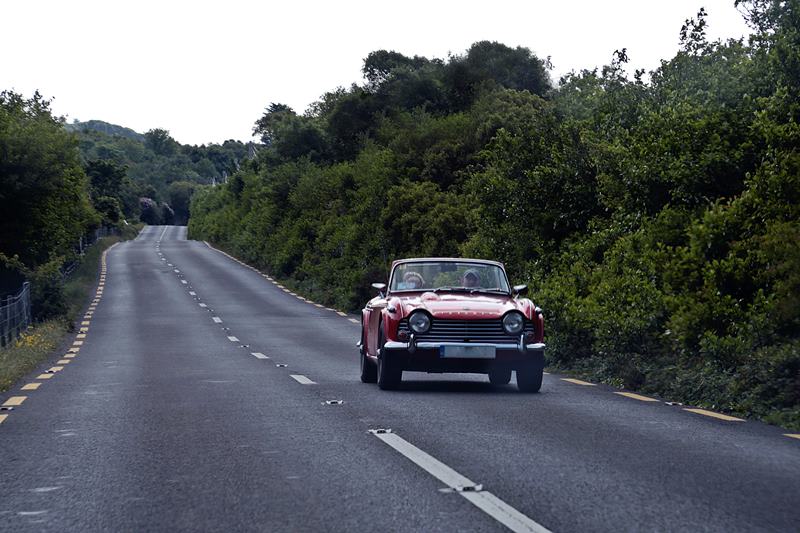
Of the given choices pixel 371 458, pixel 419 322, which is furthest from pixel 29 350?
pixel 371 458

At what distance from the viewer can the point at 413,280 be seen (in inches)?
588

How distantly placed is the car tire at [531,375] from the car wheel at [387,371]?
1437mm

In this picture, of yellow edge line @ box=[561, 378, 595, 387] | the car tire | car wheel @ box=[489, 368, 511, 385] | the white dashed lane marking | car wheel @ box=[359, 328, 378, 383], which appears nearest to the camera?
the car tire

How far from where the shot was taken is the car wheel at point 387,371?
45.1 feet

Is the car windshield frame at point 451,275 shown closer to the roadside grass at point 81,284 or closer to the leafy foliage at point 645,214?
Result: the leafy foliage at point 645,214

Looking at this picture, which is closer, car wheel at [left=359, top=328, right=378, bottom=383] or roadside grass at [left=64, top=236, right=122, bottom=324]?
car wheel at [left=359, top=328, right=378, bottom=383]

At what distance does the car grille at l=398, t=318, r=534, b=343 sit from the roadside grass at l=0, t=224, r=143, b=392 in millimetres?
5872

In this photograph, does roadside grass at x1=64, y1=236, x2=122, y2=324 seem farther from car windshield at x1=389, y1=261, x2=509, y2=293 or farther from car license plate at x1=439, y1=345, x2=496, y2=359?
car license plate at x1=439, y1=345, x2=496, y2=359

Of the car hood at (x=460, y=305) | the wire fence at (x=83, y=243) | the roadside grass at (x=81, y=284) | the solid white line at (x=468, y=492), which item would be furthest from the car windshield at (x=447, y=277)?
the wire fence at (x=83, y=243)

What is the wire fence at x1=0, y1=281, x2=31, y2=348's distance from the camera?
25.1m

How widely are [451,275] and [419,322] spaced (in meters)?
1.61

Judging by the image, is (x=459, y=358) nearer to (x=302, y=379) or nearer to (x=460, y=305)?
(x=460, y=305)

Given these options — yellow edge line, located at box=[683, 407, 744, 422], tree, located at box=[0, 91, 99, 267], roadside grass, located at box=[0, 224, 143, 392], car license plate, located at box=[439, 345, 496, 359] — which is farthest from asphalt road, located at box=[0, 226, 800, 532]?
tree, located at box=[0, 91, 99, 267]

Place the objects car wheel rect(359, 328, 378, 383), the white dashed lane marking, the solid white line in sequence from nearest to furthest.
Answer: the solid white line, car wheel rect(359, 328, 378, 383), the white dashed lane marking
